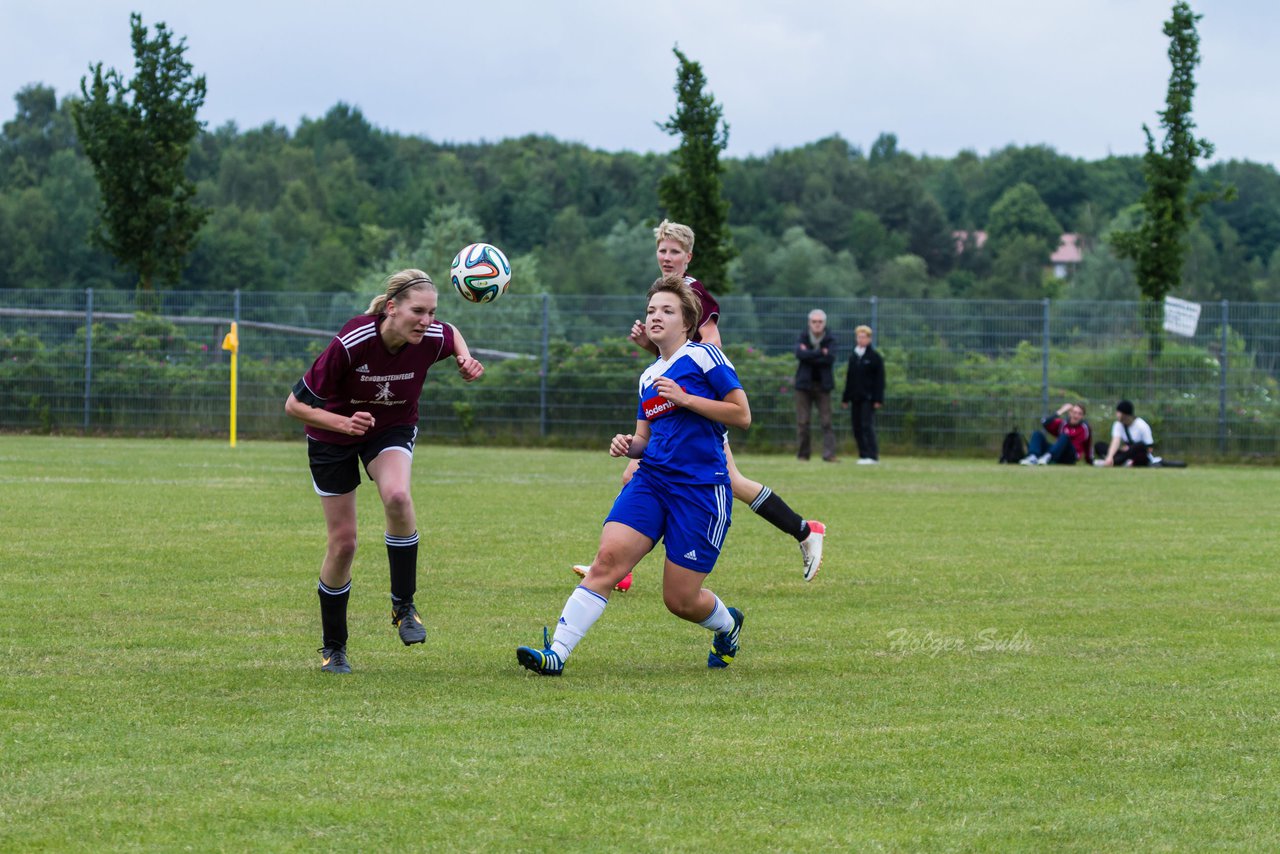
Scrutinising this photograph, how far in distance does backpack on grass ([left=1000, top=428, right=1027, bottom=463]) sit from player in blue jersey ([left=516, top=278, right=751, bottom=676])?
1810 cm

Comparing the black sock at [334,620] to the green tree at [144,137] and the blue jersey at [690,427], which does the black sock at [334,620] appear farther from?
the green tree at [144,137]

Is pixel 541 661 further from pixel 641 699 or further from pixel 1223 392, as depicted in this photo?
pixel 1223 392

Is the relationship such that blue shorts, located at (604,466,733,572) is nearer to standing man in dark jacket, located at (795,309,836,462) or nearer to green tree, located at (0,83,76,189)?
standing man in dark jacket, located at (795,309,836,462)

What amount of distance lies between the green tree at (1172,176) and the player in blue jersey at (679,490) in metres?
21.9

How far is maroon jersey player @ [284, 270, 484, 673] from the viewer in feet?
22.6

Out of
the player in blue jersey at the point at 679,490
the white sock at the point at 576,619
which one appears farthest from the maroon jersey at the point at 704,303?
the white sock at the point at 576,619

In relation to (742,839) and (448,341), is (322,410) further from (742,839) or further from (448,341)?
(742,839)

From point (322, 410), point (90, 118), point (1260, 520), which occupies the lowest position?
point (1260, 520)

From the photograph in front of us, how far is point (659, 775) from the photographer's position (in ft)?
16.2

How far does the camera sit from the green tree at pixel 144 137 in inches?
1182

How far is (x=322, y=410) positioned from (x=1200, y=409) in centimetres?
2088

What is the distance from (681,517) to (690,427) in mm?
401

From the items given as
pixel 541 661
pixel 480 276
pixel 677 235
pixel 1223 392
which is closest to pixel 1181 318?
pixel 1223 392

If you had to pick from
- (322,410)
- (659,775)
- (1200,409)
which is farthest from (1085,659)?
(1200,409)
